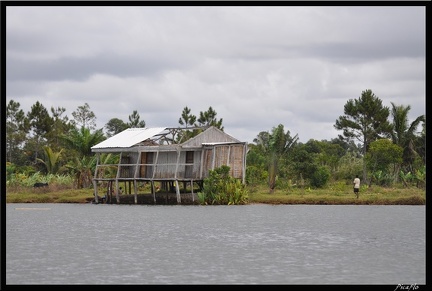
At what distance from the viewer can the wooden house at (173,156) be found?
51.2 meters

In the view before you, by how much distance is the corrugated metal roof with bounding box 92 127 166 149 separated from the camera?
53066 millimetres

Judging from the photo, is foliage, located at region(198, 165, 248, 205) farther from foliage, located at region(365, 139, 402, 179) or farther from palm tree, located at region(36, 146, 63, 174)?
palm tree, located at region(36, 146, 63, 174)

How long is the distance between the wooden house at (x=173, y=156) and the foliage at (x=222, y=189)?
1015mm

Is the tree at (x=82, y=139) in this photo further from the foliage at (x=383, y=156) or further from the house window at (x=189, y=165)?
the foliage at (x=383, y=156)

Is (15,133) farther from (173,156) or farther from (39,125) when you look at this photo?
(173,156)

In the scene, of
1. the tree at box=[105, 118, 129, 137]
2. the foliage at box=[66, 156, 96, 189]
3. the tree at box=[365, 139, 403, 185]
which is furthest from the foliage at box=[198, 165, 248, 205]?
the tree at box=[105, 118, 129, 137]

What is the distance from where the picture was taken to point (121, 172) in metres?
54.9

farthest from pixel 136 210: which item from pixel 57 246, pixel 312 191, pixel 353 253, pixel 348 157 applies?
pixel 348 157

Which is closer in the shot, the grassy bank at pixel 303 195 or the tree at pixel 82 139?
the grassy bank at pixel 303 195

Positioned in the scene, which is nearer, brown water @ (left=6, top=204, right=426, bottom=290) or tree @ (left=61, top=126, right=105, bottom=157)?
brown water @ (left=6, top=204, right=426, bottom=290)

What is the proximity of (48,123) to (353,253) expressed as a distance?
55.8 m

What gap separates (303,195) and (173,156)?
806 centimetres

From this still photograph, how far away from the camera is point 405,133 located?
6519cm

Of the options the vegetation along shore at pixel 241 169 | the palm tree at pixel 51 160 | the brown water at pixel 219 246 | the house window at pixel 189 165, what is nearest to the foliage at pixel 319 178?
the vegetation along shore at pixel 241 169
